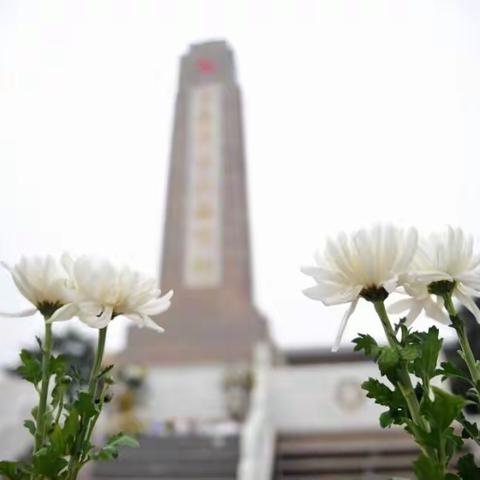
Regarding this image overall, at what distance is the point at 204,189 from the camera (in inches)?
492

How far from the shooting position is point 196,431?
786 cm

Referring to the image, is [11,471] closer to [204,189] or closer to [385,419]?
[385,419]

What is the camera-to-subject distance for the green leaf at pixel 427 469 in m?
0.52

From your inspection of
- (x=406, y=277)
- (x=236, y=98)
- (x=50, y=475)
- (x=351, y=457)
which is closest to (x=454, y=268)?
(x=406, y=277)

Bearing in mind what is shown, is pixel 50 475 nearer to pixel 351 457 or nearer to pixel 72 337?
pixel 351 457

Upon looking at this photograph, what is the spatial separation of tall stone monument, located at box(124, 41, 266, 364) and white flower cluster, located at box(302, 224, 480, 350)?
1051 centimetres

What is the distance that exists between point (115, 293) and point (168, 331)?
11.1 m

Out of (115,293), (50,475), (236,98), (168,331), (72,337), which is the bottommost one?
(72,337)

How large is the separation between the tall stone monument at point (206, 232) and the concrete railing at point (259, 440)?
2.78 m

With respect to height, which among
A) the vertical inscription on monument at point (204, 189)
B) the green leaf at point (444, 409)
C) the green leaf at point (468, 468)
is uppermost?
the vertical inscription on monument at point (204, 189)

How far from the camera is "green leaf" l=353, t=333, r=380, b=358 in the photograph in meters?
0.62

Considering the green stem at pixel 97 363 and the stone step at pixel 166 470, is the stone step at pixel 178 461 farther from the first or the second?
the green stem at pixel 97 363

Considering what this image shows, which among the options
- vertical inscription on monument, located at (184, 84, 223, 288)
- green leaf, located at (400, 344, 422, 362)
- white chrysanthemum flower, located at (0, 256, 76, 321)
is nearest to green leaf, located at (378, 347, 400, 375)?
green leaf, located at (400, 344, 422, 362)

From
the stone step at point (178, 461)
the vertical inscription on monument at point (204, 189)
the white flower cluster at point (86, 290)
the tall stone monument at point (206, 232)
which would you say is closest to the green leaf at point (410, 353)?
the white flower cluster at point (86, 290)
